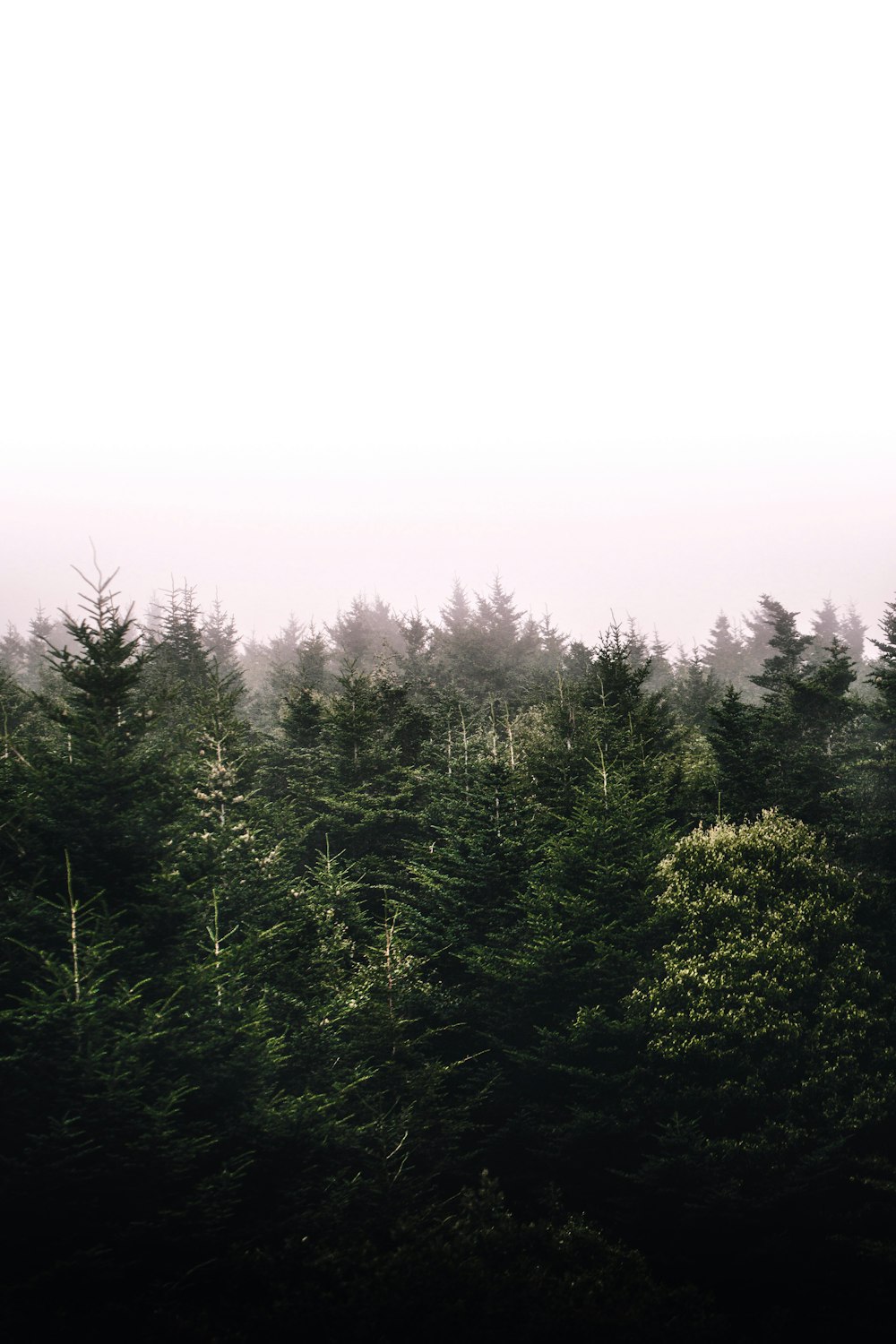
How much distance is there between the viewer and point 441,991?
24000 millimetres

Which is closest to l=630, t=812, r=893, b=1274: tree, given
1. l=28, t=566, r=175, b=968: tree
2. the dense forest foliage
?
the dense forest foliage

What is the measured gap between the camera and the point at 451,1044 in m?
24.1

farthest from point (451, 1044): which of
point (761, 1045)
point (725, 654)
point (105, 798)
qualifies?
point (725, 654)

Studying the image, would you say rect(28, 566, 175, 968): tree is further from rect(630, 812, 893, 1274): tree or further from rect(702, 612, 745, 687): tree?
rect(702, 612, 745, 687): tree

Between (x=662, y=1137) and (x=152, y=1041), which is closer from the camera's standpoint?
(x=152, y=1041)

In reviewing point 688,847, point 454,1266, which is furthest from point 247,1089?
point 688,847

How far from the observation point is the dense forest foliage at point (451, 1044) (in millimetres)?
14773

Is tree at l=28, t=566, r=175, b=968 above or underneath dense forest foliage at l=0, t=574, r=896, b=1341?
above

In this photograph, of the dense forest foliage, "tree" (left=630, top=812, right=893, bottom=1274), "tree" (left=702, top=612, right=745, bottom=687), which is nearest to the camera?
the dense forest foliage

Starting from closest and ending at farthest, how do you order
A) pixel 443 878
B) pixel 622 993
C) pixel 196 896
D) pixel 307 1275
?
pixel 307 1275 < pixel 196 896 < pixel 622 993 < pixel 443 878

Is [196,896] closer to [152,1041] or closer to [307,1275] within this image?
[152,1041]

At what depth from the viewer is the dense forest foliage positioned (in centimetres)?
1477

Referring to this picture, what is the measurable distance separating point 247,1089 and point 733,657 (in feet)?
282

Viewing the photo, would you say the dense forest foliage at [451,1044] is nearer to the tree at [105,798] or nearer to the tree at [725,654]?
the tree at [105,798]
